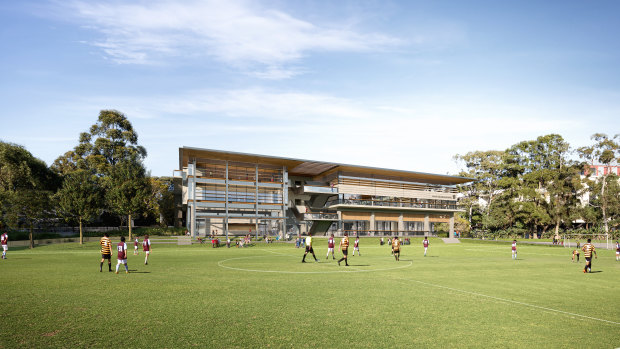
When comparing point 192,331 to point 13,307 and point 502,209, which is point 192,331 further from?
point 502,209

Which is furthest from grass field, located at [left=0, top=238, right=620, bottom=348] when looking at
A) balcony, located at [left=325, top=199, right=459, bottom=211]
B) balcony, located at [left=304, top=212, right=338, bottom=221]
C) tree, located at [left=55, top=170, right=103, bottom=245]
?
balcony, located at [left=325, top=199, right=459, bottom=211]

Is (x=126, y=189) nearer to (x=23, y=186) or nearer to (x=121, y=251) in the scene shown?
(x=23, y=186)

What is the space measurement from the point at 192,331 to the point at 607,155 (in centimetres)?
8614

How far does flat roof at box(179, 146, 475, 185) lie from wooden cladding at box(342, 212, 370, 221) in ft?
25.3

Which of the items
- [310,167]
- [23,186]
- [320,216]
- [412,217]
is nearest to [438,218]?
[412,217]

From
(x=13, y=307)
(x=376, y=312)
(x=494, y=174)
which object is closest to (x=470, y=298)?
(x=376, y=312)

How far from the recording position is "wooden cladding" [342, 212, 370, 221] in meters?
69.6

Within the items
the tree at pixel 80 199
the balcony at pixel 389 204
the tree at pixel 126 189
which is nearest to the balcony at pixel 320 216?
the balcony at pixel 389 204

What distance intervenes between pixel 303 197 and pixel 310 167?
7488 mm

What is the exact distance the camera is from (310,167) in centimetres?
6900

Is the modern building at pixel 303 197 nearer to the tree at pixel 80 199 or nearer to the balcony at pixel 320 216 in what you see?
the balcony at pixel 320 216

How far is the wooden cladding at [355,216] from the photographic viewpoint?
6963 cm

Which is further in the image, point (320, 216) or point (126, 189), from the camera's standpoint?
point (320, 216)

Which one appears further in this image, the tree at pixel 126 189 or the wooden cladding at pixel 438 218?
the wooden cladding at pixel 438 218
